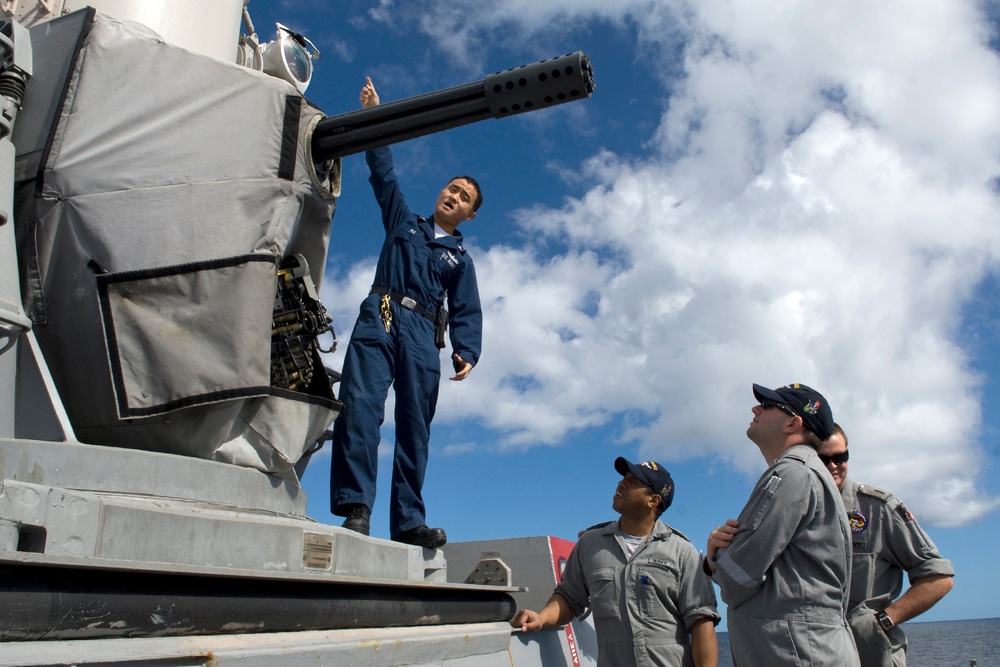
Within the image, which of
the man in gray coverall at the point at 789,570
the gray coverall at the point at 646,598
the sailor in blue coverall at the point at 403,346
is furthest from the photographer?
the sailor in blue coverall at the point at 403,346

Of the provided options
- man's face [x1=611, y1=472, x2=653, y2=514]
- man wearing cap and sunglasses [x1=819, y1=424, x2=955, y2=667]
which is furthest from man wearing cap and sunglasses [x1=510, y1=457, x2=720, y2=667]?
man wearing cap and sunglasses [x1=819, y1=424, x2=955, y2=667]

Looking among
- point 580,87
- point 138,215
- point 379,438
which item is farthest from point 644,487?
point 138,215

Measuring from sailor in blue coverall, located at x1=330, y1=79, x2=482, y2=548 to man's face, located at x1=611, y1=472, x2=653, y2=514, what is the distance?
76 centimetres

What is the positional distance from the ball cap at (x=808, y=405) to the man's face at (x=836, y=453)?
2.88 feet

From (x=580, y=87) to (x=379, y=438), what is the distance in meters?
1.55

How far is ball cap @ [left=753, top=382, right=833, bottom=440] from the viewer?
2.91 meters

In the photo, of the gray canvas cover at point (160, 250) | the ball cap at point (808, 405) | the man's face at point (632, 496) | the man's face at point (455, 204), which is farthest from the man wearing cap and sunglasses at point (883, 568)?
the gray canvas cover at point (160, 250)

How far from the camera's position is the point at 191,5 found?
371 cm

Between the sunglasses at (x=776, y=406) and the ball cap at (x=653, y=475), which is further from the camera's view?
the ball cap at (x=653, y=475)

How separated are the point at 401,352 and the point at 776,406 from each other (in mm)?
1575

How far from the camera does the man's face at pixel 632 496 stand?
3732 mm

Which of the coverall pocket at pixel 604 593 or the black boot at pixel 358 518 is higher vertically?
the black boot at pixel 358 518

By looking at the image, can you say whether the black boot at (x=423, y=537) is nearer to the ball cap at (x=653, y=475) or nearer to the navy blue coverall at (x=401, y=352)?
the navy blue coverall at (x=401, y=352)

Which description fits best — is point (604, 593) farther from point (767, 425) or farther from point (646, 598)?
point (767, 425)
